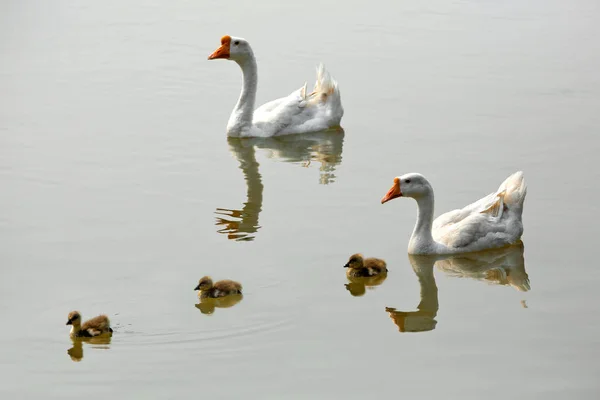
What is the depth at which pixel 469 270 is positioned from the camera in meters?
13.0

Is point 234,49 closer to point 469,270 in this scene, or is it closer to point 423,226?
point 423,226

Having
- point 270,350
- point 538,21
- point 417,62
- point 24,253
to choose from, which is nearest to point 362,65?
point 417,62

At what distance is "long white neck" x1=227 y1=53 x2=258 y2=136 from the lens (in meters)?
17.1

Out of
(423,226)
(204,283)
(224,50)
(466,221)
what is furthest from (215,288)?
(224,50)

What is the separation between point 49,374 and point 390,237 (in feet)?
15.5

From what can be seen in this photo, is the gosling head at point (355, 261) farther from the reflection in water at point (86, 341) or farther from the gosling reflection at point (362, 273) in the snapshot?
the reflection in water at point (86, 341)

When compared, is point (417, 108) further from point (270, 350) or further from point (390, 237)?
point (270, 350)

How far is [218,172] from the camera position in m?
15.7

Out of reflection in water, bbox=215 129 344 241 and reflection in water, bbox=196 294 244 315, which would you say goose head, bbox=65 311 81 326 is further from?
reflection in water, bbox=215 129 344 241

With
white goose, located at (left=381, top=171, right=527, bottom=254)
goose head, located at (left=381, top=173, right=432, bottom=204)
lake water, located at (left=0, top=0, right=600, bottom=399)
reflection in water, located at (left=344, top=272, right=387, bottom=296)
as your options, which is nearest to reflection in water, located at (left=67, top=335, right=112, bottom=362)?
lake water, located at (left=0, top=0, right=600, bottom=399)

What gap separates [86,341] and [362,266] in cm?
306

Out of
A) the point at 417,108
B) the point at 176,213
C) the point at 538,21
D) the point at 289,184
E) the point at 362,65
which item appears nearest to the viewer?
the point at 176,213

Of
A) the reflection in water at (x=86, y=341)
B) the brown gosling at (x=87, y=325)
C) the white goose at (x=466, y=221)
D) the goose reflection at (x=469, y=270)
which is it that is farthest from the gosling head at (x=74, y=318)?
the white goose at (x=466, y=221)

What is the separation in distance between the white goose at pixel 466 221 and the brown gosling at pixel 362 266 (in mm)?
795
